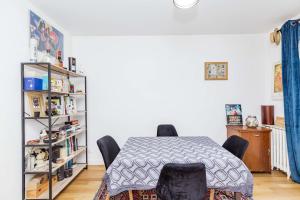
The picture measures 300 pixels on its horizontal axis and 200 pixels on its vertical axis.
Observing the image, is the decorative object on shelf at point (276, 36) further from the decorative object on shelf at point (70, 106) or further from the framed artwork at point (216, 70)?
the decorative object on shelf at point (70, 106)

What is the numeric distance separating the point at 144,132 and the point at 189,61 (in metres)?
1.66

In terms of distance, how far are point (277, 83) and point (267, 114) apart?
59 centimetres

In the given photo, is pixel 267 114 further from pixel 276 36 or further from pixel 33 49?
pixel 33 49

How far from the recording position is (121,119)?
404cm

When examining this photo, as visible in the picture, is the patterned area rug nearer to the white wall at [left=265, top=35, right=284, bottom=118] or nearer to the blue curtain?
the blue curtain

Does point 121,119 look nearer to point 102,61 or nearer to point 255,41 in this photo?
point 102,61

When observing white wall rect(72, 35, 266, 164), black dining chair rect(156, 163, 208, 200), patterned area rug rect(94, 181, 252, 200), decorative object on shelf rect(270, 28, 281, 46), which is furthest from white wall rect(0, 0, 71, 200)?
decorative object on shelf rect(270, 28, 281, 46)

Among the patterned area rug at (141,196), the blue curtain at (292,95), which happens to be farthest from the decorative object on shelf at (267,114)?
the patterned area rug at (141,196)

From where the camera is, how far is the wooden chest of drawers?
136 inches

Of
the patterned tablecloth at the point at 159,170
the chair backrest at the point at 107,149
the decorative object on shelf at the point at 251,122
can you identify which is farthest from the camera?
the decorative object on shelf at the point at 251,122

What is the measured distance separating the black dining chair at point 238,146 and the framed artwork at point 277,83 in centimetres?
163

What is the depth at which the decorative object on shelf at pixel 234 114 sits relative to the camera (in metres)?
3.94

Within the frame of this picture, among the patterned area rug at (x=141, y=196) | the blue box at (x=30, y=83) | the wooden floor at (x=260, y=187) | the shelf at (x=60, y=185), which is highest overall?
the blue box at (x=30, y=83)

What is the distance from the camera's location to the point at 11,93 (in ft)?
7.68
